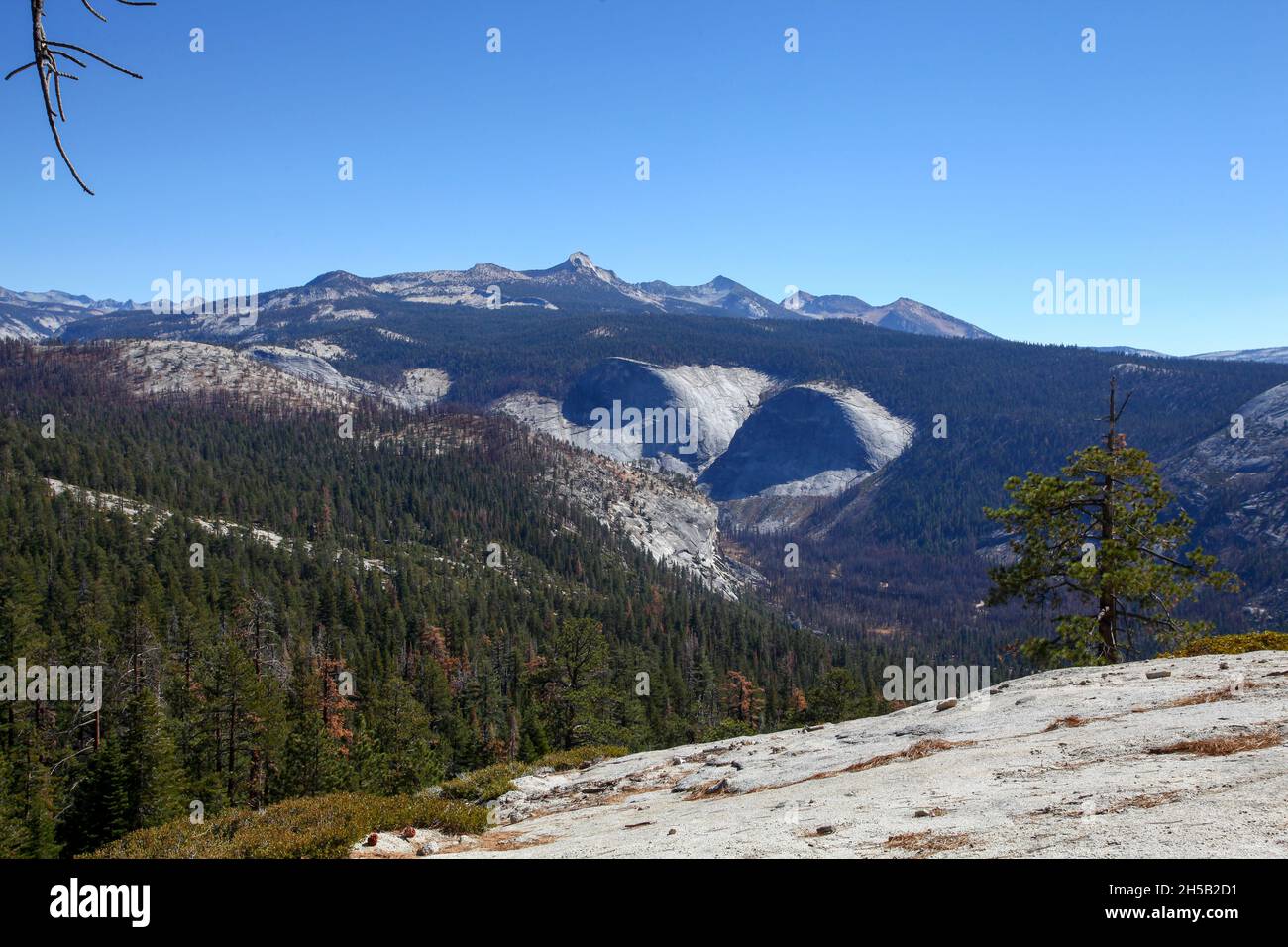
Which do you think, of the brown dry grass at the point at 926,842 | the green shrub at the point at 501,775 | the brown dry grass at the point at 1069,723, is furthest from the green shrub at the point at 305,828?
the brown dry grass at the point at 1069,723

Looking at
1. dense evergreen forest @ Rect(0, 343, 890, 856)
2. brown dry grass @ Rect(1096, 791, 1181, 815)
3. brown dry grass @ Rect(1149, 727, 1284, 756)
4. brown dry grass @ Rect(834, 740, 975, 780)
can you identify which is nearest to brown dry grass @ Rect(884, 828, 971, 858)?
brown dry grass @ Rect(1096, 791, 1181, 815)

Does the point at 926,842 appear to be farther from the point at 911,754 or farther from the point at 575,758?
the point at 575,758

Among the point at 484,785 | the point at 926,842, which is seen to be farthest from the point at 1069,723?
the point at 484,785

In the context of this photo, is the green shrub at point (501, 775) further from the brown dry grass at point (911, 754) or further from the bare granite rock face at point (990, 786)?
the brown dry grass at point (911, 754)

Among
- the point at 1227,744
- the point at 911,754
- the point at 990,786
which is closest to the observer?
the point at 1227,744

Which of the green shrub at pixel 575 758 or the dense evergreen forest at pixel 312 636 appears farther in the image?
the dense evergreen forest at pixel 312 636
